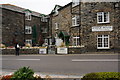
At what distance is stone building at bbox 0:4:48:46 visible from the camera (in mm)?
27297

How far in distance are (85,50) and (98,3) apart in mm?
7643

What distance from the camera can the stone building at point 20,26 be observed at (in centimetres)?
2730

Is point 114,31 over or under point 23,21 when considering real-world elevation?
under

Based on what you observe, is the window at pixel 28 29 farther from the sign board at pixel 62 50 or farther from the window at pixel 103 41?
the window at pixel 103 41

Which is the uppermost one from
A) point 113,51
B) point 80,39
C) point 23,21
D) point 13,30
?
point 23,21

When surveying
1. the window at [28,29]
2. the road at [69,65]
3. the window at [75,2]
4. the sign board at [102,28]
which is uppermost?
the window at [75,2]

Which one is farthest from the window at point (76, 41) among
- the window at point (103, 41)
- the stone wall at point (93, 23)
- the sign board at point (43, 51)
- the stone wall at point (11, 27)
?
the stone wall at point (11, 27)

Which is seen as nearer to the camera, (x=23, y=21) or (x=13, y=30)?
(x=13, y=30)

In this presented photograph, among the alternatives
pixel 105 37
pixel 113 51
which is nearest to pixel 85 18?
pixel 105 37

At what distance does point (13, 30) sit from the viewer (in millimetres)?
29281

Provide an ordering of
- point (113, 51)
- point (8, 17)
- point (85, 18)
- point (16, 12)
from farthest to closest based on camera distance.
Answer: point (16, 12) < point (8, 17) < point (85, 18) < point (113, 51)

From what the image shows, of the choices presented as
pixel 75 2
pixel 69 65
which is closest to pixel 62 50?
pixel 69 65

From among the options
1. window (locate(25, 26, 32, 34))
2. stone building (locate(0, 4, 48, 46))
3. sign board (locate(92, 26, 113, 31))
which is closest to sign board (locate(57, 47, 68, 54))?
sign board (locate(92, 26, 113, 31))

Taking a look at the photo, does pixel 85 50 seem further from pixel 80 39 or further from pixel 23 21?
pixel 23 21
